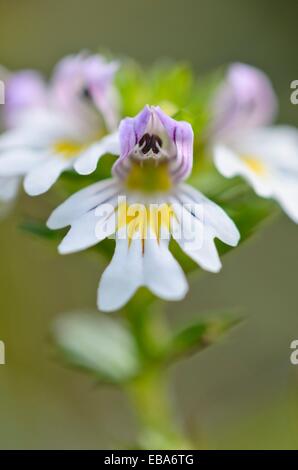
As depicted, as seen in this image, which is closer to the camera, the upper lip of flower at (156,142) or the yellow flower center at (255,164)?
the upper lip of flower at (156,142)

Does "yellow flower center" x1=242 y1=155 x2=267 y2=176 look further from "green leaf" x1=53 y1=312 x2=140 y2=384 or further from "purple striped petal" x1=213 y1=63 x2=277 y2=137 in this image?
"green leaf" x1=53 y1=312 x2=140 y2=384

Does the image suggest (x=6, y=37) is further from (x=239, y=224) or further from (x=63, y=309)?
(x=239, y=224)

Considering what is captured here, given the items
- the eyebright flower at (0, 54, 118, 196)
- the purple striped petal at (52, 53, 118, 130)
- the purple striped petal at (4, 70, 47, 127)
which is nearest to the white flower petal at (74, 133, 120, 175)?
the eyebright flower at (0, 54, 118, 196)

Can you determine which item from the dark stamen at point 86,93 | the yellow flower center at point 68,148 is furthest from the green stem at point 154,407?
the dark stamen at point 86,93

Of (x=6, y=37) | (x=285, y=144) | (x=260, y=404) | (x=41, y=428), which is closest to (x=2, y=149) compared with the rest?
(x=285, y=144)

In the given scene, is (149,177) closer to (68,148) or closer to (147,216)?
(147,216)

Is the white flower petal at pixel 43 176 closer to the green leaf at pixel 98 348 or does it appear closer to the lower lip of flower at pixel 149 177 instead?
the lower lip of flower at pixel 149 177
